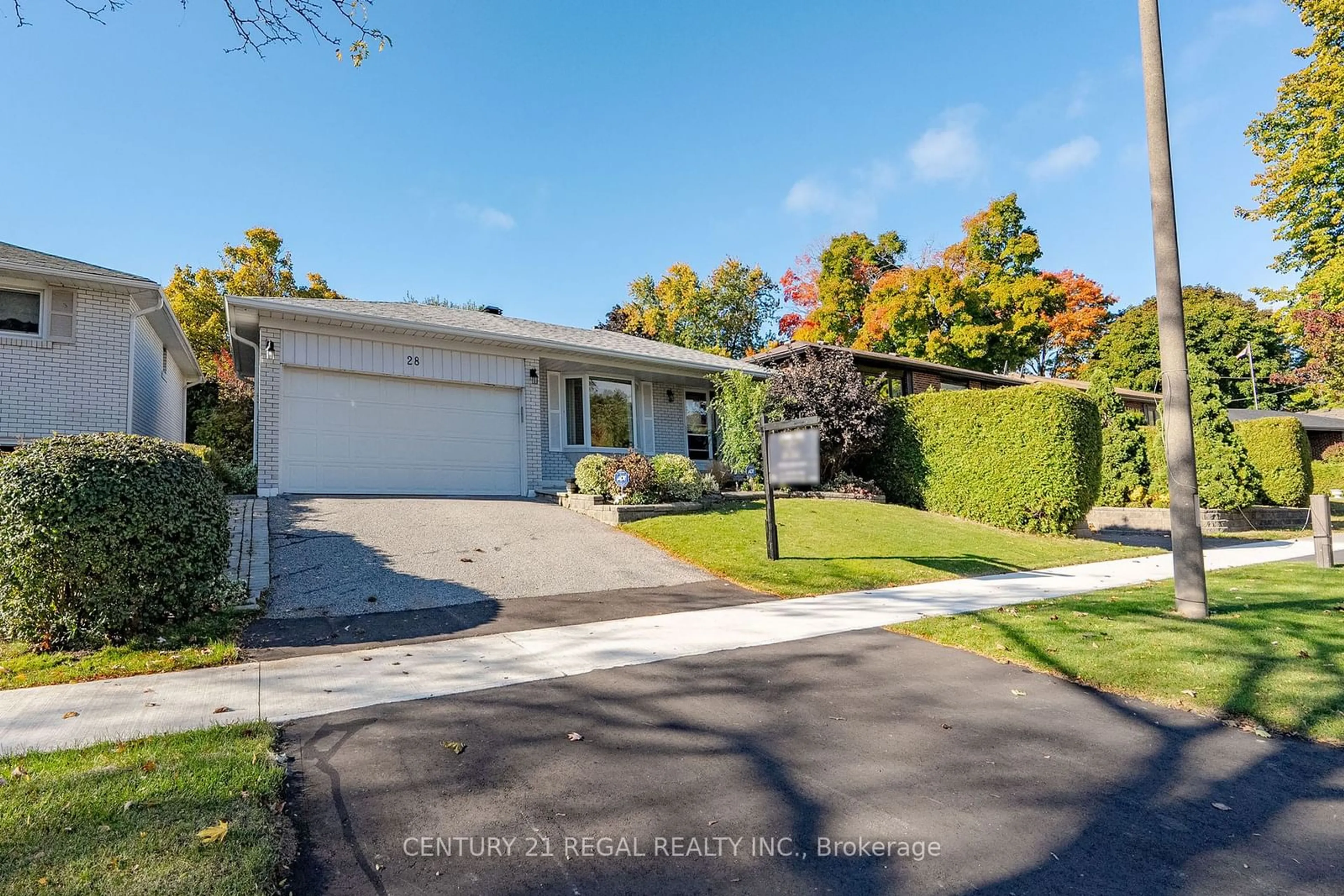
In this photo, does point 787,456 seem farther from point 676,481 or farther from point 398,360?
point 398,360

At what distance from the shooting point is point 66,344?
1060 centimetres

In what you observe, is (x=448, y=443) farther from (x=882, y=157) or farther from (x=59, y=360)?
(x=882, y=157)

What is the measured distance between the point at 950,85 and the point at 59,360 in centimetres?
1692

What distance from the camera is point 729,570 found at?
28.4 feet

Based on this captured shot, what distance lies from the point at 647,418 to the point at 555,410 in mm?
2497

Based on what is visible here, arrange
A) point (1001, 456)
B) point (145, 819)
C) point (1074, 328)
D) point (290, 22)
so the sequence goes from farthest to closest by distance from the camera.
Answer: point (1074, 328)
point (1001, 456)
point (290, 22)
point (145, 819)

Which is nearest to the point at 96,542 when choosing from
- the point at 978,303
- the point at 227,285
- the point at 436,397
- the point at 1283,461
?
the point at 436,397

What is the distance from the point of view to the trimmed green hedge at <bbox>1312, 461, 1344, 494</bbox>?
23.6 metres

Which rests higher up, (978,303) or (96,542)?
(978,303)

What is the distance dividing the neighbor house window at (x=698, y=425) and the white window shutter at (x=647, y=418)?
1155 mm

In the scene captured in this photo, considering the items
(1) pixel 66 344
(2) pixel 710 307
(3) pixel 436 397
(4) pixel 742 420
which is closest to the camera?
(1) pixel 66 344

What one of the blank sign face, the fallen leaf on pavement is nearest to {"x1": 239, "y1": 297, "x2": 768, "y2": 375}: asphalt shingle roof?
the blank sign face

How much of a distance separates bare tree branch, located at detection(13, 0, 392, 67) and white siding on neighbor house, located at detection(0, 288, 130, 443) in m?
8.24

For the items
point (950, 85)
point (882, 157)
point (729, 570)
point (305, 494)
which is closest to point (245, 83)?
point (305, 494)
